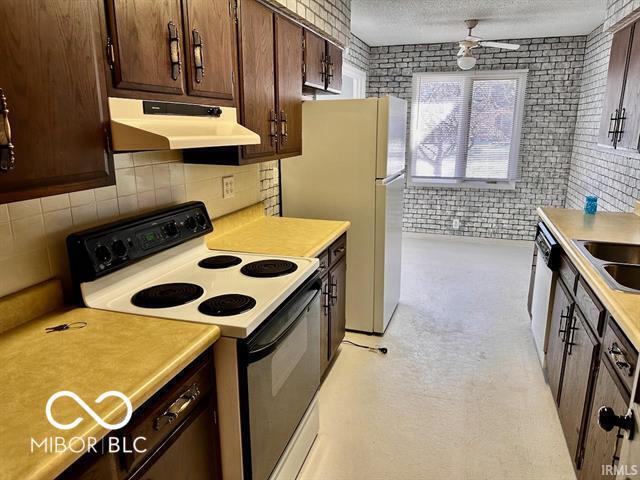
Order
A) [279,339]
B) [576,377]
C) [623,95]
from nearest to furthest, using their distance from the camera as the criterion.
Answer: [279,339]
[576,377]
[623,95]

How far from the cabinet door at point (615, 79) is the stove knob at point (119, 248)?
2743 millimetres

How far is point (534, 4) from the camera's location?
3.89 metres

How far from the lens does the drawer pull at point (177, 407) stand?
45.0 inches

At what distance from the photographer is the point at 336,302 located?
273 cm

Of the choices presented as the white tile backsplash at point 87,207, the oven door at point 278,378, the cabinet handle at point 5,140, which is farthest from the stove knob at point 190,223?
the cabinet handle at point 5,140

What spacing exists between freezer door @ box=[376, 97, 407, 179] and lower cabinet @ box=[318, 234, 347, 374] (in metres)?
0.57

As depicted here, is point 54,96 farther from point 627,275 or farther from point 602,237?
point 602,237

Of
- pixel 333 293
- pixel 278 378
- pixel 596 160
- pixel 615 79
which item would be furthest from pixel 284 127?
pixel 596 160

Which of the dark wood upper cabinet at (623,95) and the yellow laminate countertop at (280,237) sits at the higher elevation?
the dark wood upper cabinet at (623,95)

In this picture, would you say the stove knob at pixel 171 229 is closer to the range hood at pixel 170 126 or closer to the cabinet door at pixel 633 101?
the range hood at pixel 170 126

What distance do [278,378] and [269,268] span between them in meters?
0.46

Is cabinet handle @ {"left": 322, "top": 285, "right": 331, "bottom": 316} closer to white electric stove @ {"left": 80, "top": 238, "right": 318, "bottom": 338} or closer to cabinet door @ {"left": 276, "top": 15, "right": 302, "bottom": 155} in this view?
white electric stove @ {"left": 80, "top": 238, "right": 318, "bottom": 338}

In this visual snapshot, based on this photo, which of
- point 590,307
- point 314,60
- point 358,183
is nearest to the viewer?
point 590,307

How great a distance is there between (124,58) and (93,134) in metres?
0.28
